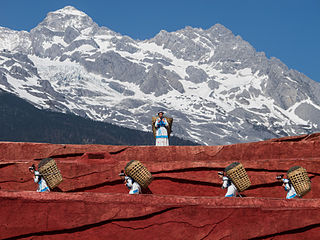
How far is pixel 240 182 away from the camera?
11320 mm

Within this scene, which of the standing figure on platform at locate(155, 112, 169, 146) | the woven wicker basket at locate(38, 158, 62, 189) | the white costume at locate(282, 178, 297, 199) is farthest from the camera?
the standing figure on platform at locate(155, 112, 169, 146)

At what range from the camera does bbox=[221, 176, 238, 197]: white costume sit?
37.0 feet

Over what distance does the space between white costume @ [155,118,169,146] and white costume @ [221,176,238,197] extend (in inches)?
304

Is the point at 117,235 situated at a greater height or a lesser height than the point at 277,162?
lesser

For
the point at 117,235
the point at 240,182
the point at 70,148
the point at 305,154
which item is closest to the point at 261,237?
the point at 240,182

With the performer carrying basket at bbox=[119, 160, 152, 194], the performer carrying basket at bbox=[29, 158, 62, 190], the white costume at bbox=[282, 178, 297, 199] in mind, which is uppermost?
the performer carrying basket at bbox=[29, 158, 62, 190]

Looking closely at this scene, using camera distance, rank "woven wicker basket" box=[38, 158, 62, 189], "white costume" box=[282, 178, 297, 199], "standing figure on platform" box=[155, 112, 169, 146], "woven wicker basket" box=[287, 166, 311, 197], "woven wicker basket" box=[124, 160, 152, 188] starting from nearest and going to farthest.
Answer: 1. "woven wicker basket" box=[287, 166, 311, 197]
2. "white costume" box=[282, 178, 297, 199]
3. "woven wicker basket" box=[124, 160, 152, 188]
4. "woven wicker basket" box=[38, 158, 62, 189]
5. "standing figure on platform" box=[155, 112, 169, 146]

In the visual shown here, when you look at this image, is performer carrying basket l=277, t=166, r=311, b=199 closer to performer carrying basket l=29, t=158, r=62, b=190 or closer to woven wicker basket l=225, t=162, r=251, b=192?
woven wicker basket l=225, t=162, r=251, b=192

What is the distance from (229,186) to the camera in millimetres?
11359

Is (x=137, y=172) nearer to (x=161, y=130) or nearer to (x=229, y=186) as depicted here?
(x=229, y=186)

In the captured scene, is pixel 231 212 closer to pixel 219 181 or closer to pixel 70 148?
pixel 219 181

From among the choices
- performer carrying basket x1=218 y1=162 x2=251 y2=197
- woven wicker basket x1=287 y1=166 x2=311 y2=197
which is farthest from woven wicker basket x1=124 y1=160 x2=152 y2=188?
woven wicker basket x1=287 y1=166 x2=311 y2=197

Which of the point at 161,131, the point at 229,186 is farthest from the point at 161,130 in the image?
the point at 229,186

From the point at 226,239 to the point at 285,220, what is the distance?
4.36ft
